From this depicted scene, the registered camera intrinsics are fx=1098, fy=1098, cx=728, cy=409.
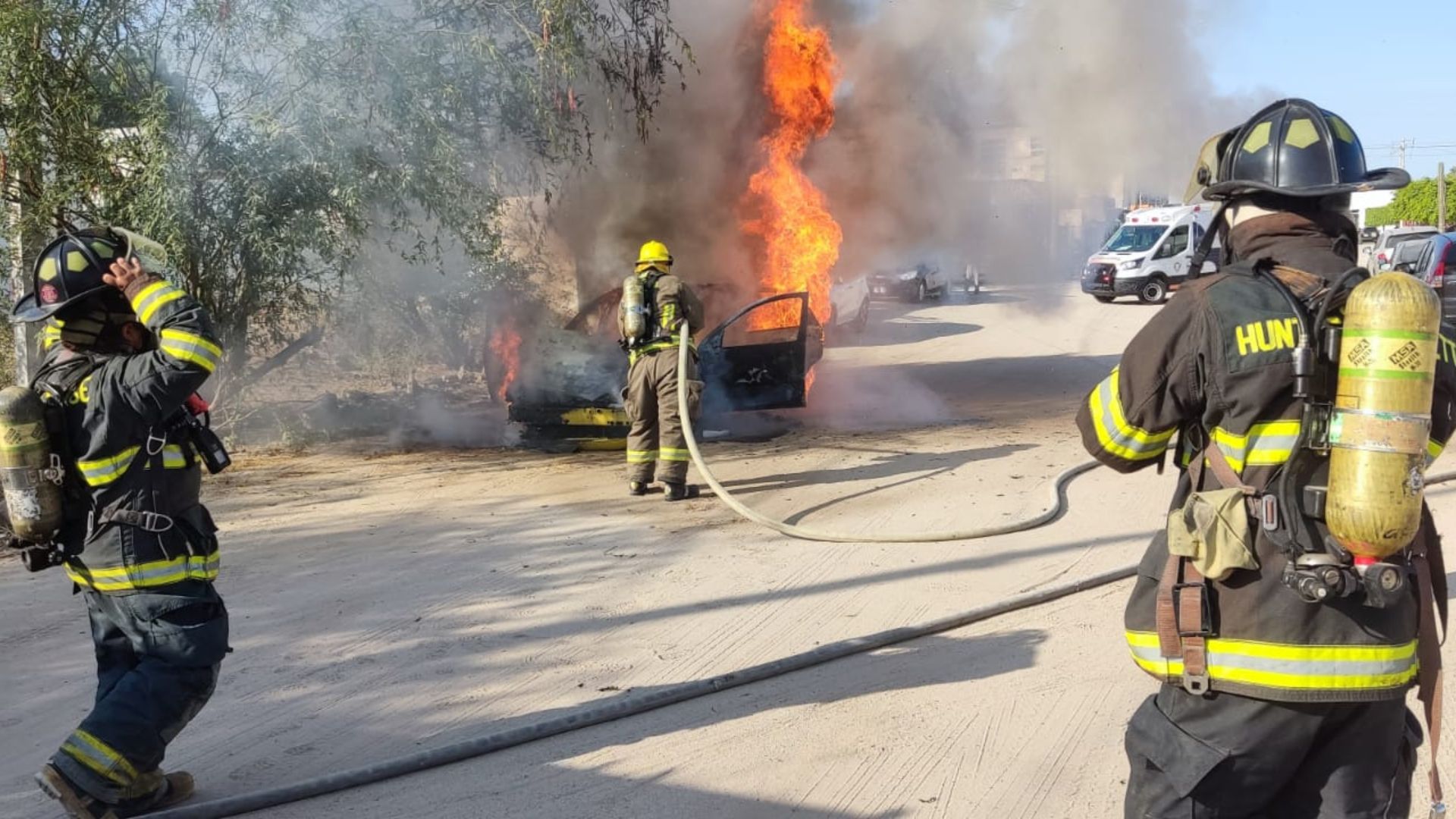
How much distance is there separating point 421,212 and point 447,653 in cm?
609

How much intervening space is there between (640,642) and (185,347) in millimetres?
2362

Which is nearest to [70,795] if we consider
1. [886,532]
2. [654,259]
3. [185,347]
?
[185,347]

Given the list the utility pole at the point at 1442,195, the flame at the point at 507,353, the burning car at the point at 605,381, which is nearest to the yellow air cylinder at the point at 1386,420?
the burning car at the point at 605,381

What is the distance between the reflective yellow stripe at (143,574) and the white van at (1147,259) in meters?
24.8

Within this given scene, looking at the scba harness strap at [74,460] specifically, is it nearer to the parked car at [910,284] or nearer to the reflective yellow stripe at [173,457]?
the reflective yellow stripe at [173,457]

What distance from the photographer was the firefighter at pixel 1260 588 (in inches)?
82.9

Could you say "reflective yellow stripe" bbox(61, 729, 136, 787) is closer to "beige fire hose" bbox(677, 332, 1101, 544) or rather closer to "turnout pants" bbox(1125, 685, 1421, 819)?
"turnout pants" bbox(1125, 685, 1421, 819)

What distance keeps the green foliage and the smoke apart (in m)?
2.31

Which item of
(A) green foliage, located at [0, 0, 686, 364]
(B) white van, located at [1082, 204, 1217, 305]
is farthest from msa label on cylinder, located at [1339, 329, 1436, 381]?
(B) white van, located at [1082, 204, 1217, 305]

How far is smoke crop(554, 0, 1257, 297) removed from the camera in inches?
536

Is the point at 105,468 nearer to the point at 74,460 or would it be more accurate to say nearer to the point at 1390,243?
the point at 74,460

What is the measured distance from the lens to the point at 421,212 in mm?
9883

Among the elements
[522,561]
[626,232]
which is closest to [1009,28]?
[626,232]

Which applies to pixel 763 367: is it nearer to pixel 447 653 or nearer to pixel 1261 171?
pixel 447 653
